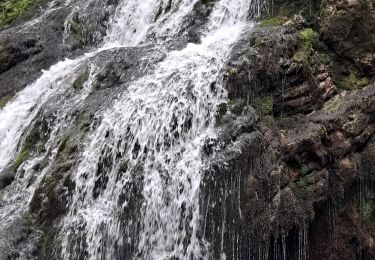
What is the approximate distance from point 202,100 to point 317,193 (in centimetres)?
249

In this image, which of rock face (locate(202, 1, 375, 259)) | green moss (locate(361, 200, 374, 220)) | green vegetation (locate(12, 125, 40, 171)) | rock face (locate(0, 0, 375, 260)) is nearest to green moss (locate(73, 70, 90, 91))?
rock face (locate(0, 0, 375, 260))

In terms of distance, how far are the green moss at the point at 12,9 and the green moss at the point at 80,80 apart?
21.3 ft

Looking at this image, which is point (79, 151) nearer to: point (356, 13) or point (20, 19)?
point (356, 13)

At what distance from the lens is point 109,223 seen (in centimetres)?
721

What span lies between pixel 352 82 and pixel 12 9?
12.0 metres

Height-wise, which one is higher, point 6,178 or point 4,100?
point 6,178

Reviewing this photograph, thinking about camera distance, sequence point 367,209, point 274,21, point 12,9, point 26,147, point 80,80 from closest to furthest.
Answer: point 367,209 < point 26,147 < point 274,21 < point 80,80 < point 12,9

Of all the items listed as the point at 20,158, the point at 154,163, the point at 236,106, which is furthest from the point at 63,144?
the point at 236,106

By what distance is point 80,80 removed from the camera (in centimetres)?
1045

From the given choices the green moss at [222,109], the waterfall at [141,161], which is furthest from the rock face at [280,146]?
the waterfall at [141,161]

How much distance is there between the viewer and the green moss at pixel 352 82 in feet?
29.5

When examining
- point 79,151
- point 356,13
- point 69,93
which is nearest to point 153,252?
point 79,151

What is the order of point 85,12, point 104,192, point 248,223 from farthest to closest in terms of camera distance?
point 85,12, point 104,192, point 248,223

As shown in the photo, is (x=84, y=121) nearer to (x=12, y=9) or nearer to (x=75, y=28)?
(x=75, y=28)
